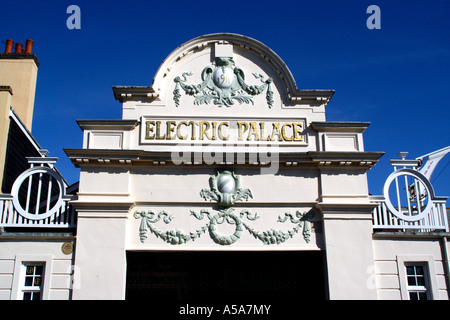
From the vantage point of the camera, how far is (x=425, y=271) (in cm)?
1502

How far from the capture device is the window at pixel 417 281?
14750 mm

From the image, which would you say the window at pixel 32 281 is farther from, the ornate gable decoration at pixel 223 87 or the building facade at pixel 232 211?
the ornate gable decoration at pixel 223 87

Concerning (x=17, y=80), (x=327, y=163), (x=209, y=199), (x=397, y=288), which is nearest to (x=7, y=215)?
(x=209, y=199)

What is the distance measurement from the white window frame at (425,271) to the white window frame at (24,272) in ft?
32.7

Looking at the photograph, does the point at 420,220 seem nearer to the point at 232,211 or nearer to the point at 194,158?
the point at 232,211

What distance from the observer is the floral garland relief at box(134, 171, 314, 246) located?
1461 centimetres

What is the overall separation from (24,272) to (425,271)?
1160cm

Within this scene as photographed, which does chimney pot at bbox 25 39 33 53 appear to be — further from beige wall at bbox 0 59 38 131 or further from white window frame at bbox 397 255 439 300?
white window frame at bbox 397 255 439 300

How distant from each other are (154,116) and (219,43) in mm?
3186

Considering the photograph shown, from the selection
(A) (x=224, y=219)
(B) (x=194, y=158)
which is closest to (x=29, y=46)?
(B) (x=194, y=158)

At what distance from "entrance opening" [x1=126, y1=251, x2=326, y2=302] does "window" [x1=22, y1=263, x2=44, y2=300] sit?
2460 mm

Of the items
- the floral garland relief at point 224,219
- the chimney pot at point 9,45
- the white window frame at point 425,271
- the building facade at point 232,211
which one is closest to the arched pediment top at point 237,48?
the building facade at point 232,211

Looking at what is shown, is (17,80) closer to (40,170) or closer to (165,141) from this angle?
(40,170)
